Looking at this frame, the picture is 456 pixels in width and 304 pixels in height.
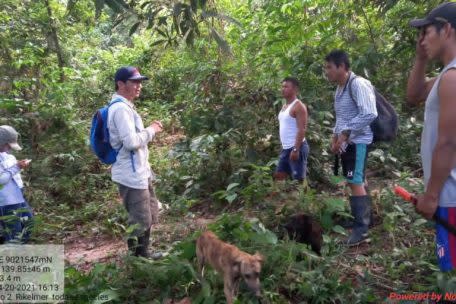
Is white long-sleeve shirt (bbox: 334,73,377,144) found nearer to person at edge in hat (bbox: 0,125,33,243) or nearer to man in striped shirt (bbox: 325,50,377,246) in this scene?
man in striped shirt (bbox: 325,50,377,246)

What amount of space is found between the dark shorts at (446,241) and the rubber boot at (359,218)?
2065mm

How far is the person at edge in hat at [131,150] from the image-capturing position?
4105 millimetres

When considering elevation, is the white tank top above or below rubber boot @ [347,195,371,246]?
above

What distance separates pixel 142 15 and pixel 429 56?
2.42 m

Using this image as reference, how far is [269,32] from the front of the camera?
8.58m

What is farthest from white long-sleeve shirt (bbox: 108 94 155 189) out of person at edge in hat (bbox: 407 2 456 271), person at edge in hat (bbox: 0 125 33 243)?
person at edge in hat (bbox: 407 2 456 271)

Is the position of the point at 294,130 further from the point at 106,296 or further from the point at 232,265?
Answer: the point at 106,296

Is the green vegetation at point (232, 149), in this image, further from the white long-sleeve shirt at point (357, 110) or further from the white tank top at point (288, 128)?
the white long-sleeve shirt at point (357, 110)

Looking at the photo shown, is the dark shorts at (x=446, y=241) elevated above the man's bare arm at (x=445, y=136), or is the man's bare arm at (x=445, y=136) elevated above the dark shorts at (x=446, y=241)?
the man's bare arm at (x=445, y=136)

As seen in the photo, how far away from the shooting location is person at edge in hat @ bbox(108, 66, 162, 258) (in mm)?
4105

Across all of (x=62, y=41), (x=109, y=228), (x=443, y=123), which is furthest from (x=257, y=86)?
(x=62, y=41)

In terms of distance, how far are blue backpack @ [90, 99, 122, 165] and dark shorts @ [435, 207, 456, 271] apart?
9.39 feet

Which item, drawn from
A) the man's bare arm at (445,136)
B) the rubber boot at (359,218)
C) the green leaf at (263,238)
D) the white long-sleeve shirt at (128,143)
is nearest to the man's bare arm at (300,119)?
the rubber boot at (359,218)

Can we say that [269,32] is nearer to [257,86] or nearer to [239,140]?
[257,86]
